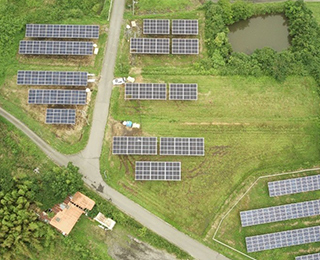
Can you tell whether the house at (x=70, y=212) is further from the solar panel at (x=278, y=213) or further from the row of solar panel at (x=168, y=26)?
the row of solar panel at (x=168, y=26)

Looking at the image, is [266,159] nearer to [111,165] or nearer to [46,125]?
[111,165]

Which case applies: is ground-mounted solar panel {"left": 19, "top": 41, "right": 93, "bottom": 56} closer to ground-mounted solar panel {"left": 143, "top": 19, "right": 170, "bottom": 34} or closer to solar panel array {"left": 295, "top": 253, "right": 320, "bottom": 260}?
ground-mounted solar panel {"left": 143, "top": 19, "right": 170, "bottom": 34}

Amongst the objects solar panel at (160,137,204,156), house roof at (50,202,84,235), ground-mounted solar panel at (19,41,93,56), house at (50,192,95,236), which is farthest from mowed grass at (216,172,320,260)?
ground-mounted solar panel at (19,41,93,56)

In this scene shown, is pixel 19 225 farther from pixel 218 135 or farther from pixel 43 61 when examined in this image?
pixel 218 135

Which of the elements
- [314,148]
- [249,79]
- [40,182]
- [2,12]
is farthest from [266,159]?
[2,12]

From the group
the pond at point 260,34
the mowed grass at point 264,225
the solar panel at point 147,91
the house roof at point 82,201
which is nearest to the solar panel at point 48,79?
the solar panel at point 147,91

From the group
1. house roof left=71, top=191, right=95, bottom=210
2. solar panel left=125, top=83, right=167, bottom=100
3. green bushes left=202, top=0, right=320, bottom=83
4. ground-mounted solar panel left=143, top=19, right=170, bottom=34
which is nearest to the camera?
house roof left=71, top=191, right=95, bottom=210
